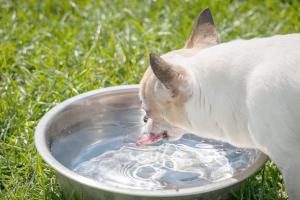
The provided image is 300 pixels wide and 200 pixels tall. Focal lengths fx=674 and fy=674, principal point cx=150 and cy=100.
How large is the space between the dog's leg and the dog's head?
613 mm

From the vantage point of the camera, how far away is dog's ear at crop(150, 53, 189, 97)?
3.35 metres

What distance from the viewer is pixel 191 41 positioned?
12.8 ft

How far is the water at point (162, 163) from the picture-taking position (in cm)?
394

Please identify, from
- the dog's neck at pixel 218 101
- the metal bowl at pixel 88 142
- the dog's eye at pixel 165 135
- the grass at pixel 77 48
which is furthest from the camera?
the grass at pixel 77 48

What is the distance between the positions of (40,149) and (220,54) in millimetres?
1090


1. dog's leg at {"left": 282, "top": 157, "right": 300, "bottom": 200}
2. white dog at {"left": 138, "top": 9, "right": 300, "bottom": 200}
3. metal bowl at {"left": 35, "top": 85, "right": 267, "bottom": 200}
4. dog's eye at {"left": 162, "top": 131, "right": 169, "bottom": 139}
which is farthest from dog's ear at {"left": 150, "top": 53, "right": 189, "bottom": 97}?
dog's leg at {"left": 282, "top": 157, "right": 300, "bottom": 200}

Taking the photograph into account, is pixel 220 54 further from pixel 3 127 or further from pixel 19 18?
pixel 19 18

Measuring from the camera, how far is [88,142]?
4.38m

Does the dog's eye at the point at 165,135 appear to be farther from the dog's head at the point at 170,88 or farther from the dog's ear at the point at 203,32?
the dog's ear at the point at 203,32

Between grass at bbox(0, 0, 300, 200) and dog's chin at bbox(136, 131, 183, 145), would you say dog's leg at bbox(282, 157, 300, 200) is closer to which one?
grass at bbox(0, 0, 300, 200)

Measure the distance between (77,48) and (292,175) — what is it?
2.62 m

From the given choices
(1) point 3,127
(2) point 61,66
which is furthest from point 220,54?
(2) point 61,66

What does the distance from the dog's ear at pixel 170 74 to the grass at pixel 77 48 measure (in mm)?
685

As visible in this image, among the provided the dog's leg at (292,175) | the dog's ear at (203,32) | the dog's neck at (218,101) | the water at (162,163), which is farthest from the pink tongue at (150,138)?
the dog's leg at (292,175)
